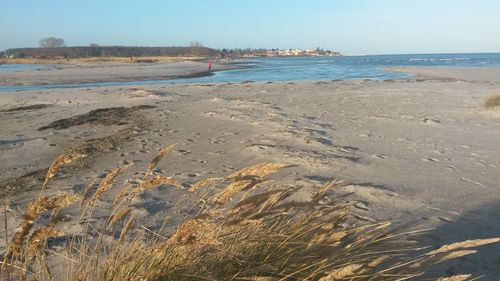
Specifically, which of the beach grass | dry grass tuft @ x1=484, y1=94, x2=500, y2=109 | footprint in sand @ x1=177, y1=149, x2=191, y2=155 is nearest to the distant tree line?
dry grass tuft @ x1=484, y1=94, x2=500, y2=109

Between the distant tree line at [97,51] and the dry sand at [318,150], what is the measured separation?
98316 mm

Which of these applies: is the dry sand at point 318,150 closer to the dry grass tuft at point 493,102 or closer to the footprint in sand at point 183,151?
the footprint in sand at point 183,151

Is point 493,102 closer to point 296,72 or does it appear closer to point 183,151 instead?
point 183,151

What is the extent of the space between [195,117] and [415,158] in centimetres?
576

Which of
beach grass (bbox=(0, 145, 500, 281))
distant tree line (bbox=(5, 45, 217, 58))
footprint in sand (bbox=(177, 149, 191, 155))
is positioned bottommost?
footprint in sand (bbox=(177, 149, 191, 155))

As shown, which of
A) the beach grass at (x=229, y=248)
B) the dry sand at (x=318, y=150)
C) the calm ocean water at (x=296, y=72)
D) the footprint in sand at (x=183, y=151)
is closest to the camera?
the beach grass at (x=229, y=248)

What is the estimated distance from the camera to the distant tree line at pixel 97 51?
10706cm

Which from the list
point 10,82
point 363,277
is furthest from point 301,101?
point 10,82

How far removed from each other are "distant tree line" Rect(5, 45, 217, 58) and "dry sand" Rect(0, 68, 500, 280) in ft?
323

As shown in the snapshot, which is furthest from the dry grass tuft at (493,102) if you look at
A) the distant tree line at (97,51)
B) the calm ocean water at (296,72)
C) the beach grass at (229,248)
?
the distant tree line at (97,51)

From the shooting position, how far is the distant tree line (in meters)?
107

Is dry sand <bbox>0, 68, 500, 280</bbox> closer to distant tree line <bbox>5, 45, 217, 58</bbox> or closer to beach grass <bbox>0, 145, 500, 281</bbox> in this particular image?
beach grass <bbox>0, 145, 500, 281</bbox>

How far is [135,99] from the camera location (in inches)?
654

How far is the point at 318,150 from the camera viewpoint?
7102mm
